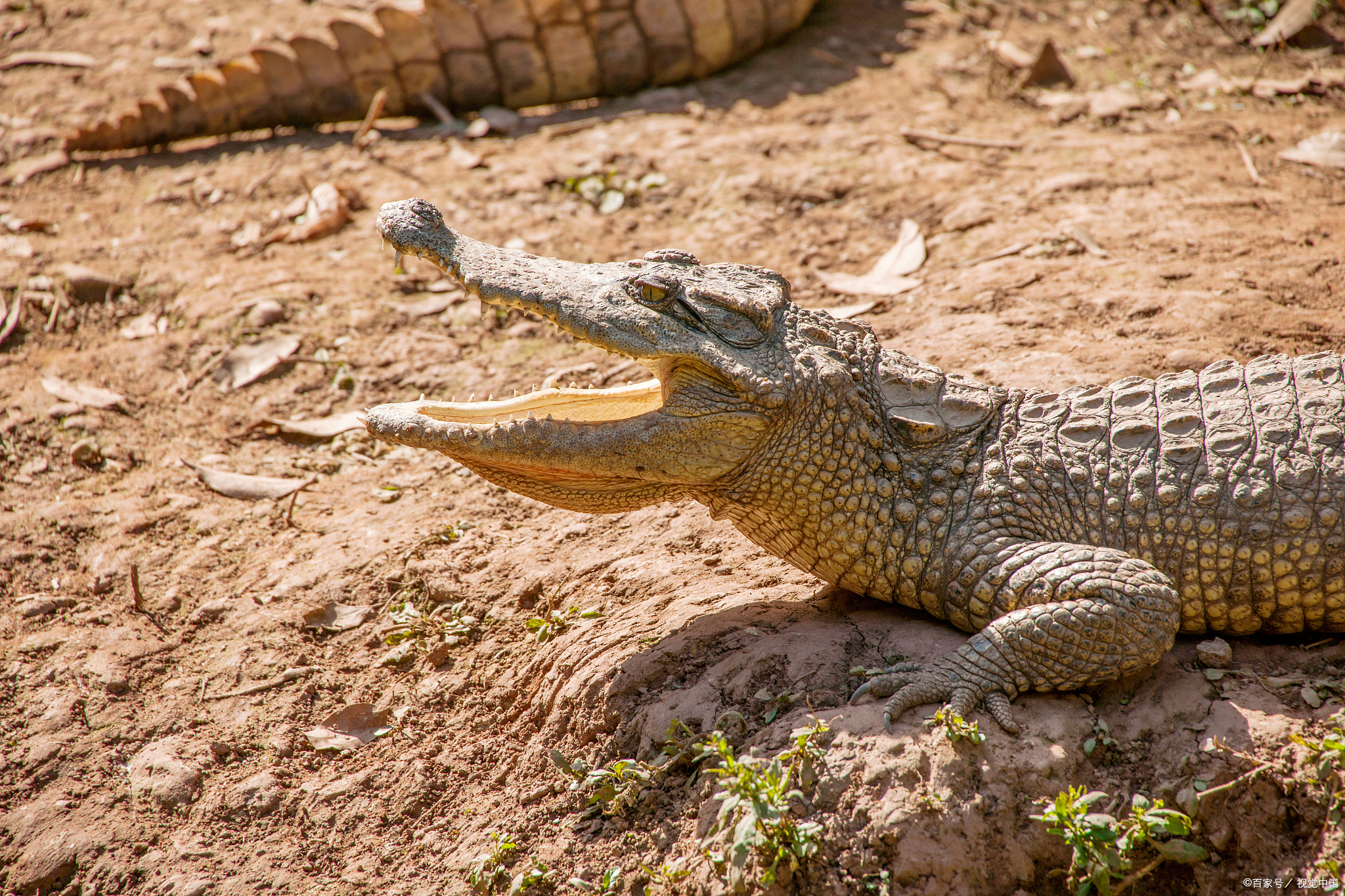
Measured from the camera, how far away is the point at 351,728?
323 centimetres

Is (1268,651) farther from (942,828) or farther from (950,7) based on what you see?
(950,7)

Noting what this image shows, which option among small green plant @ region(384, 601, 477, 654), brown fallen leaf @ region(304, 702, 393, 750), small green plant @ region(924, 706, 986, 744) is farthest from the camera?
small green plant @ region(384, 601, 477, 654)

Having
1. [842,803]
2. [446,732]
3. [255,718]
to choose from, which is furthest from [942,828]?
[255,718]

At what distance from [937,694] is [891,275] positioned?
307cm

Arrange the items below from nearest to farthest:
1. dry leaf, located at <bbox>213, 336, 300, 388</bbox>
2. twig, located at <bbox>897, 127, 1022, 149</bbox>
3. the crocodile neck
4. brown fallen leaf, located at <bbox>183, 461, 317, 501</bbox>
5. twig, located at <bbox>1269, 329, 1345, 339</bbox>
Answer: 1. the crocodile neck
2. twig, located at <bbox>1269, 329, 1345, 339</bbox>
3. brown fallen leaf, located at <bbox>183, 461, 317, 501</bbox>
4. dry leaf, located at <bbox>213, 336, 300, 388</bbox>
5. twig, located at <bbox>897, 127, 1022, 149</bbox>

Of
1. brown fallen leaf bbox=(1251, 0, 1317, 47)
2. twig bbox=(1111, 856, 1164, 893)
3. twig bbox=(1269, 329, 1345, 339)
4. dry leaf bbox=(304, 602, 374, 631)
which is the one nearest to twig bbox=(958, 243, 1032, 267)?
twig bbox=(1269, 329, 1345, 339)

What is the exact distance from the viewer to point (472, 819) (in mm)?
2873

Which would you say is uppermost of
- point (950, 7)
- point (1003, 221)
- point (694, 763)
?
point (950, 7)

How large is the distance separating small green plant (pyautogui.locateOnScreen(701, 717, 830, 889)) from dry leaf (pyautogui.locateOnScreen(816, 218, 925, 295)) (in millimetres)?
3172

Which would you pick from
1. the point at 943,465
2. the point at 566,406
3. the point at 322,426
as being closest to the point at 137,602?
the point at 322,426

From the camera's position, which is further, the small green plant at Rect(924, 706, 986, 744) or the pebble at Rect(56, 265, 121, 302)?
the pebble at Rect(56, 265, 121, 302)

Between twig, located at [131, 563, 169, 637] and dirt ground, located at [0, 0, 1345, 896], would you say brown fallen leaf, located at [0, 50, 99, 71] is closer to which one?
dirt ground, located at [0, 0, 1345, 896]

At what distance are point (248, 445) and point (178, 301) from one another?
4.72 feet

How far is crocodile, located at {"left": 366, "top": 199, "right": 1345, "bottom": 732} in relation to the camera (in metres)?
2.74
